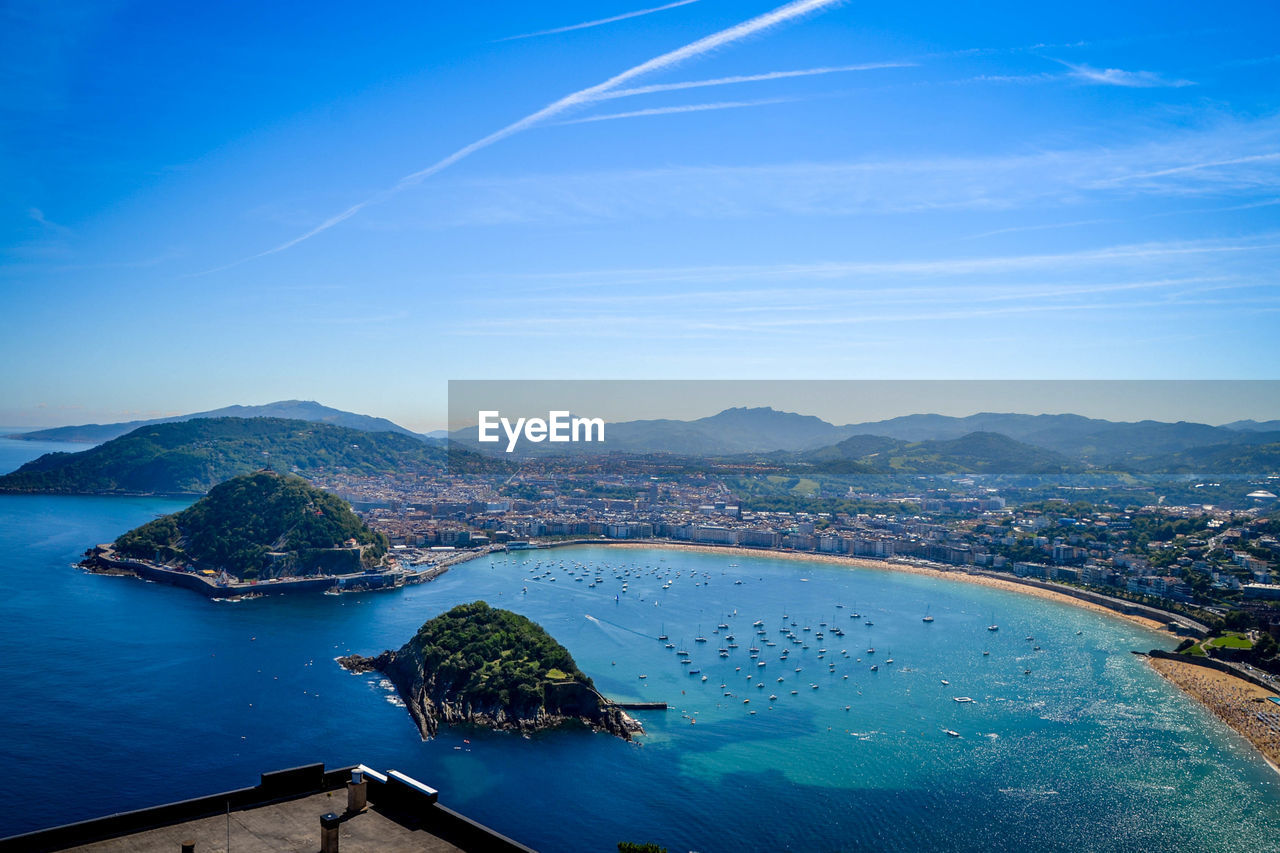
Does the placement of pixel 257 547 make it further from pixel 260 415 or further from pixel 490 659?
pixel 260 415

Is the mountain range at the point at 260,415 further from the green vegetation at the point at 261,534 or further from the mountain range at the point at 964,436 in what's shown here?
the green vegetation at the point at 261,534

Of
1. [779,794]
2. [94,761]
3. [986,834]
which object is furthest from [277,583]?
[986,834]

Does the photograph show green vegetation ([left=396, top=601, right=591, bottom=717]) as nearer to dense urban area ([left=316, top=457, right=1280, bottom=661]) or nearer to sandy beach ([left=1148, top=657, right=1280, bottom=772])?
sandy beach ([left=1148, top=657, right=1280, bottom=772])

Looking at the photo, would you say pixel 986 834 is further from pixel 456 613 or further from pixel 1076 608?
pixel 1076 608

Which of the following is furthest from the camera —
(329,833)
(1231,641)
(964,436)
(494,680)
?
(964,436)

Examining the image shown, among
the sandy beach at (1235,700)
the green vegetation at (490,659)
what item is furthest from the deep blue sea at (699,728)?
the green vegetation at (490,659)

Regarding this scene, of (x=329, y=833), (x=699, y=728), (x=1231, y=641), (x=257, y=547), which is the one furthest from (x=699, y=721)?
(x=257, y=547)
